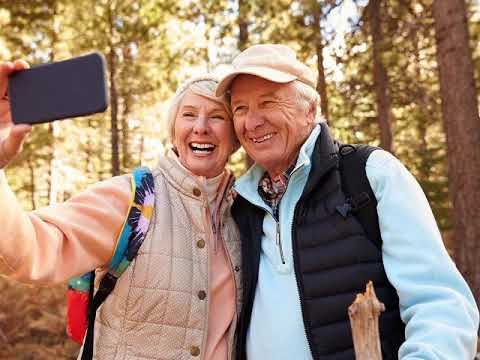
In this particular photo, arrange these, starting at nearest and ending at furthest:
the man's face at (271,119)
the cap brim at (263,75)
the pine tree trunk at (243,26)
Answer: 1. the cap brim at (263,75)
2. the man's face at (271,119)
3. the pine tree trunk at (243,26)

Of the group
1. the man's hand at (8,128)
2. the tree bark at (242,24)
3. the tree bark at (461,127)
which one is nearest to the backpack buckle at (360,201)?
the man's hand at (8,128)

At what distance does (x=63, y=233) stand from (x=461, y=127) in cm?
604

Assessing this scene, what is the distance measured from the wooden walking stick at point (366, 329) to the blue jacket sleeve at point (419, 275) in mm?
474

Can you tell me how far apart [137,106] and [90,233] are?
1966cm

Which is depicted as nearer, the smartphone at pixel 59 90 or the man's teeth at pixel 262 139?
the smartphone at pixel 59 90

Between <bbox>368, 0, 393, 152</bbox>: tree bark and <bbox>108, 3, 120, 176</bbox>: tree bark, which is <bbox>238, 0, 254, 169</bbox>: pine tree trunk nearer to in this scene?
<bbox>368, 0, 393, 152</bbox>: tree bark

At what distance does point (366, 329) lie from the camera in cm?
147

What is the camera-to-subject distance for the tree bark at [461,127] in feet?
22.5

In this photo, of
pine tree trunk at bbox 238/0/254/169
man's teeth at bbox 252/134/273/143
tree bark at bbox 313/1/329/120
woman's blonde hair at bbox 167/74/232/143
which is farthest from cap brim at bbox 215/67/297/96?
pine tree trunk at bbox 238/0/254/169

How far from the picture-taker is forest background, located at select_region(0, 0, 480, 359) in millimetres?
7000

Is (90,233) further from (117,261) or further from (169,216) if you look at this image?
(169,216)

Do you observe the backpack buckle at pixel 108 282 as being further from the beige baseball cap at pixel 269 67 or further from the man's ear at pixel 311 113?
the man's ear at pixel 311 113

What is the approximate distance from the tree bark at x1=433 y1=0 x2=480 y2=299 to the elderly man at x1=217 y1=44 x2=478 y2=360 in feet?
15.7

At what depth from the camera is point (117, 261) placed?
2430 mm
